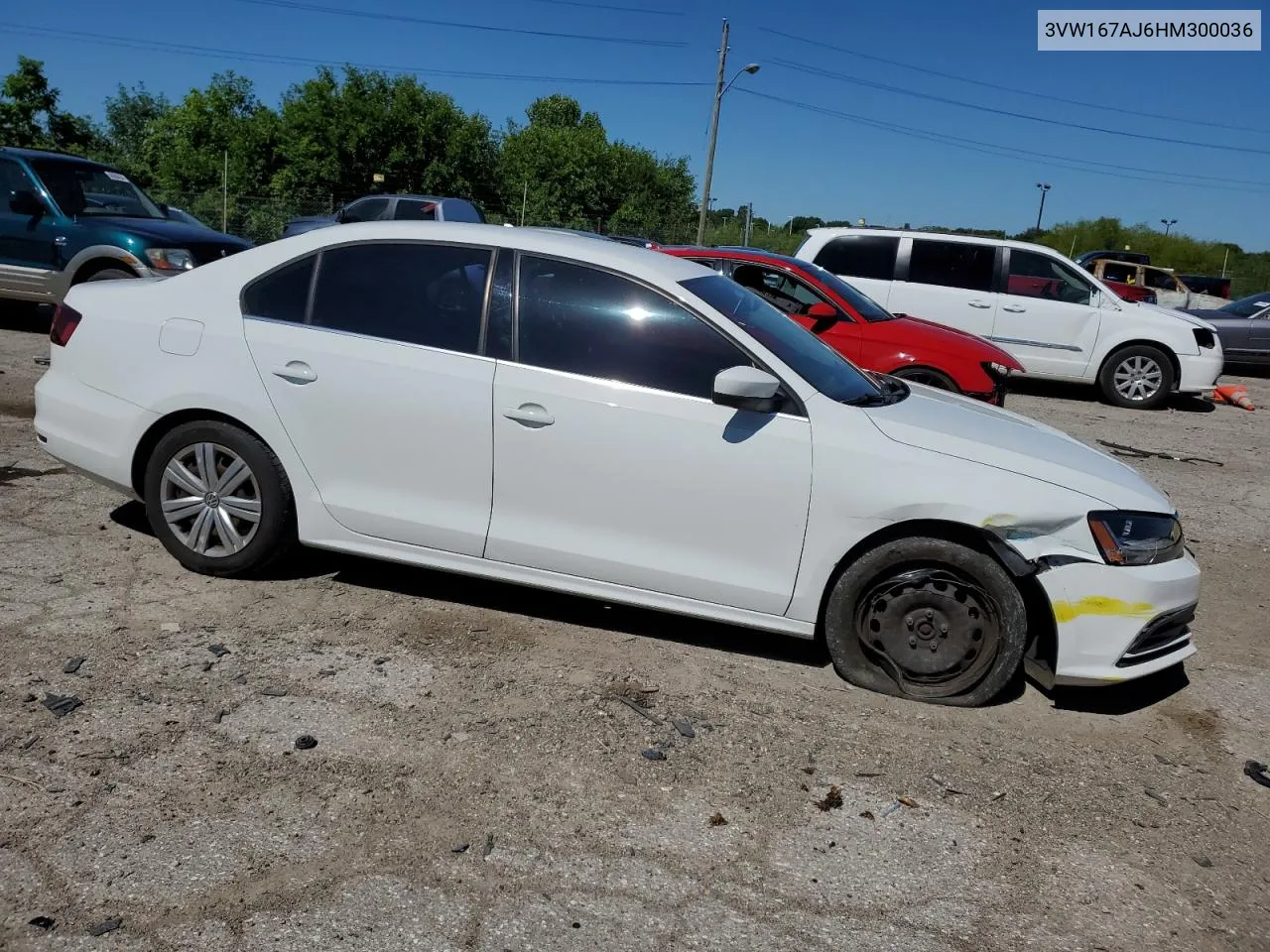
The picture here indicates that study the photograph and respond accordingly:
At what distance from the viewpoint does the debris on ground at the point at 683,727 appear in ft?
12.4

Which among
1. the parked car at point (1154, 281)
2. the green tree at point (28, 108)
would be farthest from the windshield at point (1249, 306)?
the green tree at point (28, 108)

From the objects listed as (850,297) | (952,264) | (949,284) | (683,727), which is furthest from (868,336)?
(683,727)

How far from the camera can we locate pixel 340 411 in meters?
4.43

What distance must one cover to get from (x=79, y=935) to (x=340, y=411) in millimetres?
2343

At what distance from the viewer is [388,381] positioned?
437cm

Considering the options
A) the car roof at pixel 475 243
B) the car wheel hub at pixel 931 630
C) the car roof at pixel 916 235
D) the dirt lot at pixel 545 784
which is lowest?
the dirt lot at pixel 545 784

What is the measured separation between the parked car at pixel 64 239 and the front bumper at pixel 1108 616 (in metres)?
9.06

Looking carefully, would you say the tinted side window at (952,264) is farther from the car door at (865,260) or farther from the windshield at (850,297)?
the windshield at (850,297)

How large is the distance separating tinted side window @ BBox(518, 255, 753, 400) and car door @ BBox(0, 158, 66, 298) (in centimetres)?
831

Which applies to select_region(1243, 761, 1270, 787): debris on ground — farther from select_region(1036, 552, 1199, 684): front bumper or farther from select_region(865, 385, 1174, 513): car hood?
select_region(865, 385, 1174, 513): car hood

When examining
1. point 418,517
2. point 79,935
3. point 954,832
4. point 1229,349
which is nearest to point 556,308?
point 418,517

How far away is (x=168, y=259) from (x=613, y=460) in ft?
26.2

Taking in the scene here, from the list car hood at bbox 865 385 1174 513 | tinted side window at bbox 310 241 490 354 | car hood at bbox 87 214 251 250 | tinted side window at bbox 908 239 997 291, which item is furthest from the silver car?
tinted side window at bbox 310 241 490 354

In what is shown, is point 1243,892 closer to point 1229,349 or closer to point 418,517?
point 418,517
